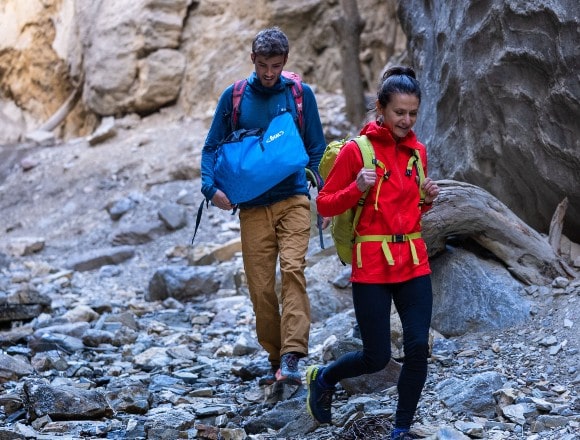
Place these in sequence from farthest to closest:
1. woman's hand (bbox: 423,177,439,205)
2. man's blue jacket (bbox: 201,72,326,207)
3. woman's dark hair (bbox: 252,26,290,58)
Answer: man's blue jacket (bbox: 201,72,326,207)
woman's dark hair (bbox: 252,26,290,58)
woman's hand (bbox: 423,177,439,205)

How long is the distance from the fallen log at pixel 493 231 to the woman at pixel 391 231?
5.78 feet

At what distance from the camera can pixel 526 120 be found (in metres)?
5.80

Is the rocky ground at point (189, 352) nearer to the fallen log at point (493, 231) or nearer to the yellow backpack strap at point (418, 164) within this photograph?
the fallen log at point (493, 231)

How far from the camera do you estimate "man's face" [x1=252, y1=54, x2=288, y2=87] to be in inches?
179

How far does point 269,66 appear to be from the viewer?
4578 mm

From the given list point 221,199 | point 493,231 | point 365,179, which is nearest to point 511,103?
point 493,231

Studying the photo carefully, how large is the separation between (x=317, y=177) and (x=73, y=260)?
7588mm

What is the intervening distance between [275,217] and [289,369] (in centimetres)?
89

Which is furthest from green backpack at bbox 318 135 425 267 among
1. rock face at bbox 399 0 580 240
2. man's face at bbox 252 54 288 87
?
rock face at bbox 399 0 580 240

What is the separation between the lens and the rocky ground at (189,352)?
414 cm

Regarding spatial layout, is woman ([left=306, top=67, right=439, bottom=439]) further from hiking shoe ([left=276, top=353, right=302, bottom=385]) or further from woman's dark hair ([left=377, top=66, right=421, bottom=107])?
hiking shoe ([left=276, top=353, right=302, bottom=385])

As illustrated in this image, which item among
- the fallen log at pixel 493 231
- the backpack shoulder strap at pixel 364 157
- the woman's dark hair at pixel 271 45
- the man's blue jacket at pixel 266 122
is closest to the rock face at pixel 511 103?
the fallen log at pixel 493 231

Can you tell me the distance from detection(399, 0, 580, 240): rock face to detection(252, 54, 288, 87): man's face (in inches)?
75.2

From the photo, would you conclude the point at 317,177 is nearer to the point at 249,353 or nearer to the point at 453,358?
the point at 453,358
